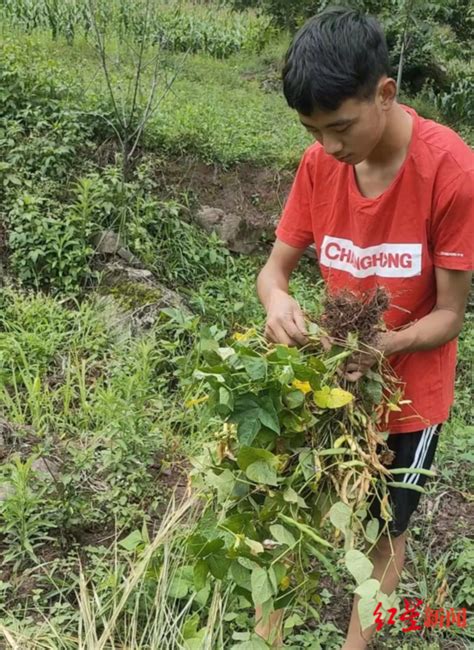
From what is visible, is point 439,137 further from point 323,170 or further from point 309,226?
point 309,226

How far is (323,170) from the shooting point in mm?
1734

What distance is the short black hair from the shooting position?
1428 mm

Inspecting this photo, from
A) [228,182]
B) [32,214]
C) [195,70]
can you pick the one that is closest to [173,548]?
[32,214]

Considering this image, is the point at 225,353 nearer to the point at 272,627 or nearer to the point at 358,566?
the point at 358,566

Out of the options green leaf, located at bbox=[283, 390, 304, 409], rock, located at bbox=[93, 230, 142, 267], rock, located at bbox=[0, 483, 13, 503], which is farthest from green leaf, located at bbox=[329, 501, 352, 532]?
rock, located at bbox=[93, 230, 142, 267]

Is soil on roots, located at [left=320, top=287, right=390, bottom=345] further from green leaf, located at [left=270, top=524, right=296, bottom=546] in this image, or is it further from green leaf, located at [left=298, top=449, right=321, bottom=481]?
green leaf, located at [left=270, top=524, right=296, bottom=546]

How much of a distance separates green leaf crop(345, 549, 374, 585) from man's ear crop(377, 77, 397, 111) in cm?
94

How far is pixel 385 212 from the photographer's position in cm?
161

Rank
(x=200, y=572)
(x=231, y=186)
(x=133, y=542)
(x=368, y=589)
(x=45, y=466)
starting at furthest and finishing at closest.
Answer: (x=231, y=186) < (x=45, y=466) < (x=133, y=542) < (x=200, y=572) < (x=368, y=589)

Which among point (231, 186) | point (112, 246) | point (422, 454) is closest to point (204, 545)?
point (422, 454)

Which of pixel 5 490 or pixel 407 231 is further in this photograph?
pixel 5 490

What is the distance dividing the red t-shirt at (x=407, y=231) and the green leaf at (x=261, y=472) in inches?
17.2

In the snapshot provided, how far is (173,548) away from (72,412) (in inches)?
37.6

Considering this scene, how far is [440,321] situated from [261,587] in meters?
0.70
